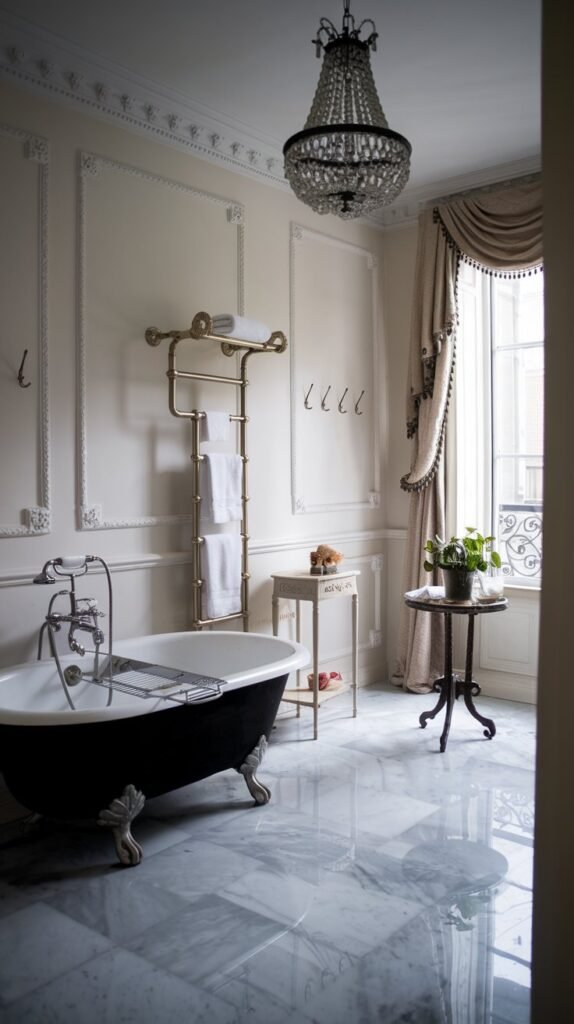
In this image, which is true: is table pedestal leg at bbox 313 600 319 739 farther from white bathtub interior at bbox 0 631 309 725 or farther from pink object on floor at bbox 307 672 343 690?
white bathtub interior at bbox 0 631 309 725

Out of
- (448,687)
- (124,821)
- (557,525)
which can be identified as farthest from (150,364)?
(557,525)

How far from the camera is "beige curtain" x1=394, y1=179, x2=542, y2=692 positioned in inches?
173

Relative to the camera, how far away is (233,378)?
3957 mm

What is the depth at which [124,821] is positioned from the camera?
2643 millimetres

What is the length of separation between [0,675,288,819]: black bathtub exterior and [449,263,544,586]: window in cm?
235

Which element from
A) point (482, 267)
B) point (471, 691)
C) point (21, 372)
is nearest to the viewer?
point (21, 372)

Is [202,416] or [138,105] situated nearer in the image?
[138,105]

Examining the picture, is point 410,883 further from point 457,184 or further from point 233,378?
point 457,184

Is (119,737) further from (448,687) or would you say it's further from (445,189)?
(445,189)

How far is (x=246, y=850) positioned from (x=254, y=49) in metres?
2.92

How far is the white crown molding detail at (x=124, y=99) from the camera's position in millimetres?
3016

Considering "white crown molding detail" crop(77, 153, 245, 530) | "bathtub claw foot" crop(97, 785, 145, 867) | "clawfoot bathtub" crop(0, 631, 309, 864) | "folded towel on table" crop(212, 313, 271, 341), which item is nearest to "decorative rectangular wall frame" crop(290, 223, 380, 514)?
"folded towel on table" crop(212, 313, 271, 341)

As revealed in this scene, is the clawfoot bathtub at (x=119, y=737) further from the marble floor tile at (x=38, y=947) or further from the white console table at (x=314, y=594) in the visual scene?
the white console table at (x=314, y=594)

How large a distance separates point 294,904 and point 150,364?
2.24 m
